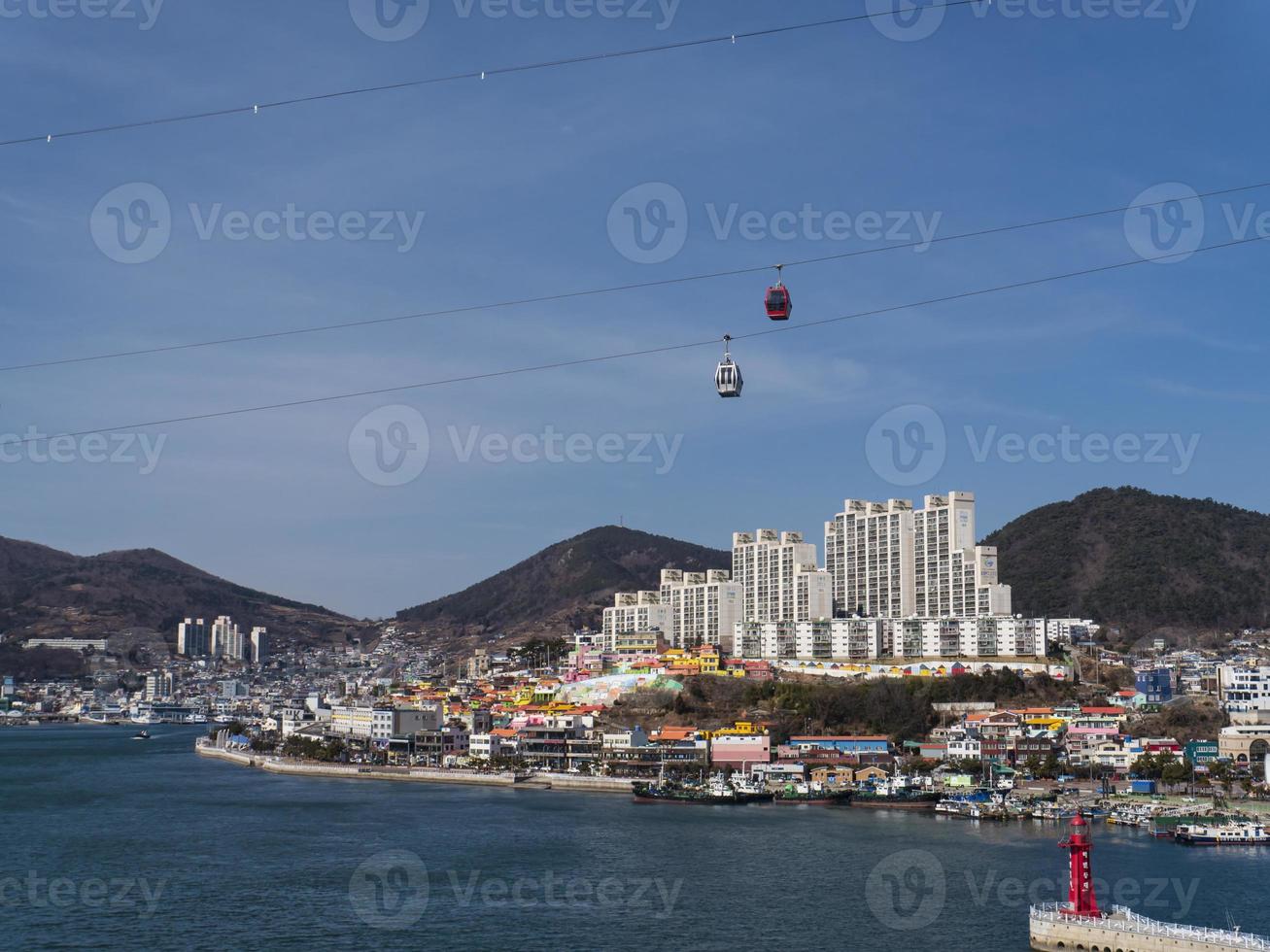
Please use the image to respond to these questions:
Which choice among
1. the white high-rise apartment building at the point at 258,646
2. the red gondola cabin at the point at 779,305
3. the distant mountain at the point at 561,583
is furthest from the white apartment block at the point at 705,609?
the white high-rise apartment building at the point at 258,646

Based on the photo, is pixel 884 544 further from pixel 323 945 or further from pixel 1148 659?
pixel 323 945

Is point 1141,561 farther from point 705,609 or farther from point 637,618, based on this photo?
point 637,618

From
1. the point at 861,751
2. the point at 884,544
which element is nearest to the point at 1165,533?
the point at 884,544

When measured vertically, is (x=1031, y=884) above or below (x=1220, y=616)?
below

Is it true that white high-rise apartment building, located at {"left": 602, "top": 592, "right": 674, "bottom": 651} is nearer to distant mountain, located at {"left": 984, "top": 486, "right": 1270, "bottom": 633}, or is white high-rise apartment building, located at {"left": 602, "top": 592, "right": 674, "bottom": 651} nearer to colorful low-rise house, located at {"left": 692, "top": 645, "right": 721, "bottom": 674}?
colorful low-rise house, located at {"left": 692, "top": 645, "right": 721, "bottom": 674}

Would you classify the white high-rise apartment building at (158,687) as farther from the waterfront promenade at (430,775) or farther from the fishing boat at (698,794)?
the fishing boat at (698,794)

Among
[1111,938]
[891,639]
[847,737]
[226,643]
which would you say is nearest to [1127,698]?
[891,639]

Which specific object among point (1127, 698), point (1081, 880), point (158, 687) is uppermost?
point (1127, 698)
